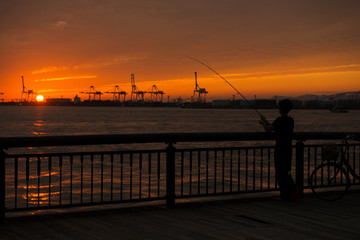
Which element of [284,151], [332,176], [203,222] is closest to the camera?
[203,222]

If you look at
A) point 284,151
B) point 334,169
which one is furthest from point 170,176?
point 334,169

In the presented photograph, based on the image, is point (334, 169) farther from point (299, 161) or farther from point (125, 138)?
point (125, 138)

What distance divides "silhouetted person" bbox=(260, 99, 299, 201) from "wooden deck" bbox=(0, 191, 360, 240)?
25cm

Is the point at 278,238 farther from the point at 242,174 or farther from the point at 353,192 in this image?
the point at 242,174

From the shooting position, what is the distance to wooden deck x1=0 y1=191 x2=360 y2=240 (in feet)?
16.7

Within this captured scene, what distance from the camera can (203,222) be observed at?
5734 millimetres

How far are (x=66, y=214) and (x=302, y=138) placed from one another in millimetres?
4183

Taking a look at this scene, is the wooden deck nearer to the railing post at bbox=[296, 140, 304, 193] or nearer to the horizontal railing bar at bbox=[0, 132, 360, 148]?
the railing post at bbox=[296, 140, 304, 193]

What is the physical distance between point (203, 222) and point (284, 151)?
221cm

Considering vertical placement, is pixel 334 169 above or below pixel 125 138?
below

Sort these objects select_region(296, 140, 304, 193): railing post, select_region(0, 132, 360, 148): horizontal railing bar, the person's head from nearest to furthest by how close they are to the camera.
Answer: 1. select_region(0, 132, 360, 148): horizontal railing bar
2. the person's head
3. select_region(296, 140, 304, 193): railing post

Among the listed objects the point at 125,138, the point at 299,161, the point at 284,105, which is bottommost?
the point at 299,161

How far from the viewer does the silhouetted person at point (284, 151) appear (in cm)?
708

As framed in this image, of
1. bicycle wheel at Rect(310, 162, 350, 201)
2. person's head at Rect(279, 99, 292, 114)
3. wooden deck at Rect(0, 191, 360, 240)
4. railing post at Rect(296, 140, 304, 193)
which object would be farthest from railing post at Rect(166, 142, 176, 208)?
bicycle wheel at Rect(310, 162, 350, 201)
